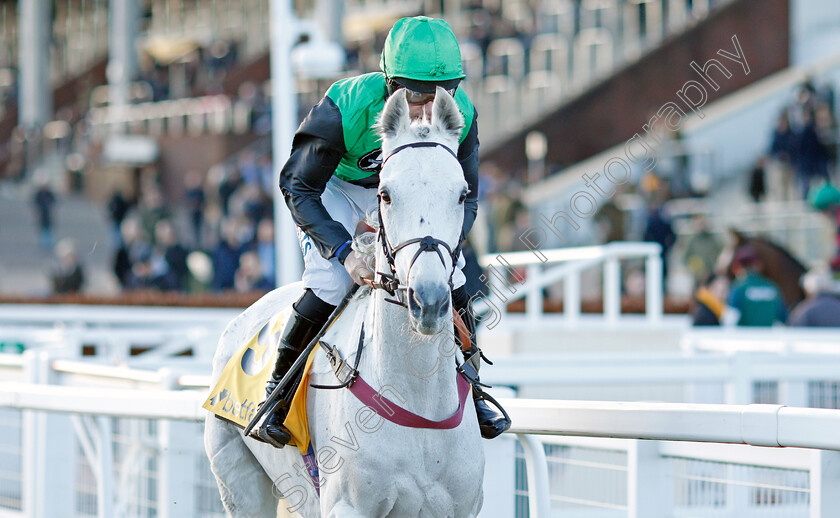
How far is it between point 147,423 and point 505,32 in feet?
52.1

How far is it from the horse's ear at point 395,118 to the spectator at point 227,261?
40.5 feet

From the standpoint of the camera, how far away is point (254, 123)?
21969 millimetres

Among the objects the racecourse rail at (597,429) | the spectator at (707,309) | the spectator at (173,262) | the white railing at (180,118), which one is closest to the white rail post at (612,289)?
the spectator at (707,309)

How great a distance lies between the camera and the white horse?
2.99 metres

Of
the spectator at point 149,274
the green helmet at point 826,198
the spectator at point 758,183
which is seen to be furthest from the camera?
the spectator at point 149,274

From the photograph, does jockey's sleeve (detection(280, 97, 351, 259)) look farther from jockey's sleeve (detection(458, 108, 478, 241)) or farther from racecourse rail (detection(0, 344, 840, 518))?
racecourse rail (detection(0, 344, 840, 518))

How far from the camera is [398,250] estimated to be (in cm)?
298

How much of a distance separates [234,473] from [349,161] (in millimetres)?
1280

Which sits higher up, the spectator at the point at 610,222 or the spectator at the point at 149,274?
the spectator at the point at 610,222

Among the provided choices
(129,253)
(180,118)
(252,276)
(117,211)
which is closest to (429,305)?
Answer: (252,276)

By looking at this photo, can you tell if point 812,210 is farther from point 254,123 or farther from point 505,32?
point 254,123

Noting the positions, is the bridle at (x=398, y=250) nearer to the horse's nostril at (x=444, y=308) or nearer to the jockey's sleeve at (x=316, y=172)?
the horse's nostril at (x=444, y=308)

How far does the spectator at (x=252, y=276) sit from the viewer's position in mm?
13938

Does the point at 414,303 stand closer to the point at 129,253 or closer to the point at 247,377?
the point at 247,377
